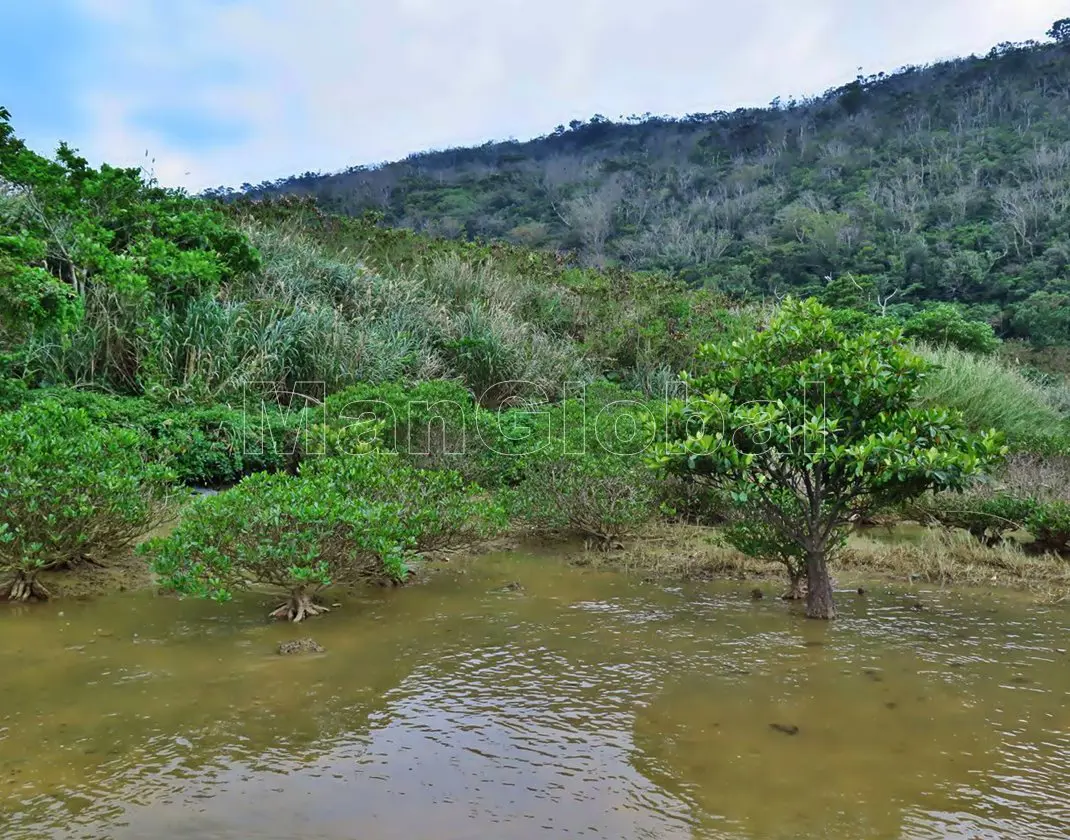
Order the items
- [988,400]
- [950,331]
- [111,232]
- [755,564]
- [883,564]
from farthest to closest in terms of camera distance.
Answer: [950,331], [988,400], [111,232], [883,564], [755,564]

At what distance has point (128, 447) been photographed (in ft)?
20.6

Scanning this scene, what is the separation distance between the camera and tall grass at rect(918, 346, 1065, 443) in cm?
1173

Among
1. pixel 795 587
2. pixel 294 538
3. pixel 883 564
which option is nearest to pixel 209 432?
pixel 294 538

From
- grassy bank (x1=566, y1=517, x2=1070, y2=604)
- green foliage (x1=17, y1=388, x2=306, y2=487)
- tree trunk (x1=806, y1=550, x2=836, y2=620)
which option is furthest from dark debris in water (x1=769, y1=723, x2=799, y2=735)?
green foliage (x1=17, y1=388, x2=306, y2=487)

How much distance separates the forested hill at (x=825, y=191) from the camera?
32969 mm

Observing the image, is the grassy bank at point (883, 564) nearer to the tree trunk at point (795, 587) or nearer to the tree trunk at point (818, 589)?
the tree trunk at point (795, 587)

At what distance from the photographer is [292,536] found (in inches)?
195

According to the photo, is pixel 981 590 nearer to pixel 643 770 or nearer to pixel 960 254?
pixel 643 770

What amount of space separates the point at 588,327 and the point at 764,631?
36.0ft

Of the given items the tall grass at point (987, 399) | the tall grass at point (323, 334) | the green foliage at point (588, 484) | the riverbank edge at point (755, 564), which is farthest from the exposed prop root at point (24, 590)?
the tall grass at point (987, 399)

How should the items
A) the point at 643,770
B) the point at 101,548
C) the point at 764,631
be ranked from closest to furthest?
the point at 643,770, the point at 764,631, the point at 101,548

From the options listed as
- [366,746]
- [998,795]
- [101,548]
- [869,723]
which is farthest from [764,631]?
[101,548]

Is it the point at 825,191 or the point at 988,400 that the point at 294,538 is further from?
the point at 825,191

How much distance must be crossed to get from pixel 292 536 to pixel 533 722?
2.03 metres
